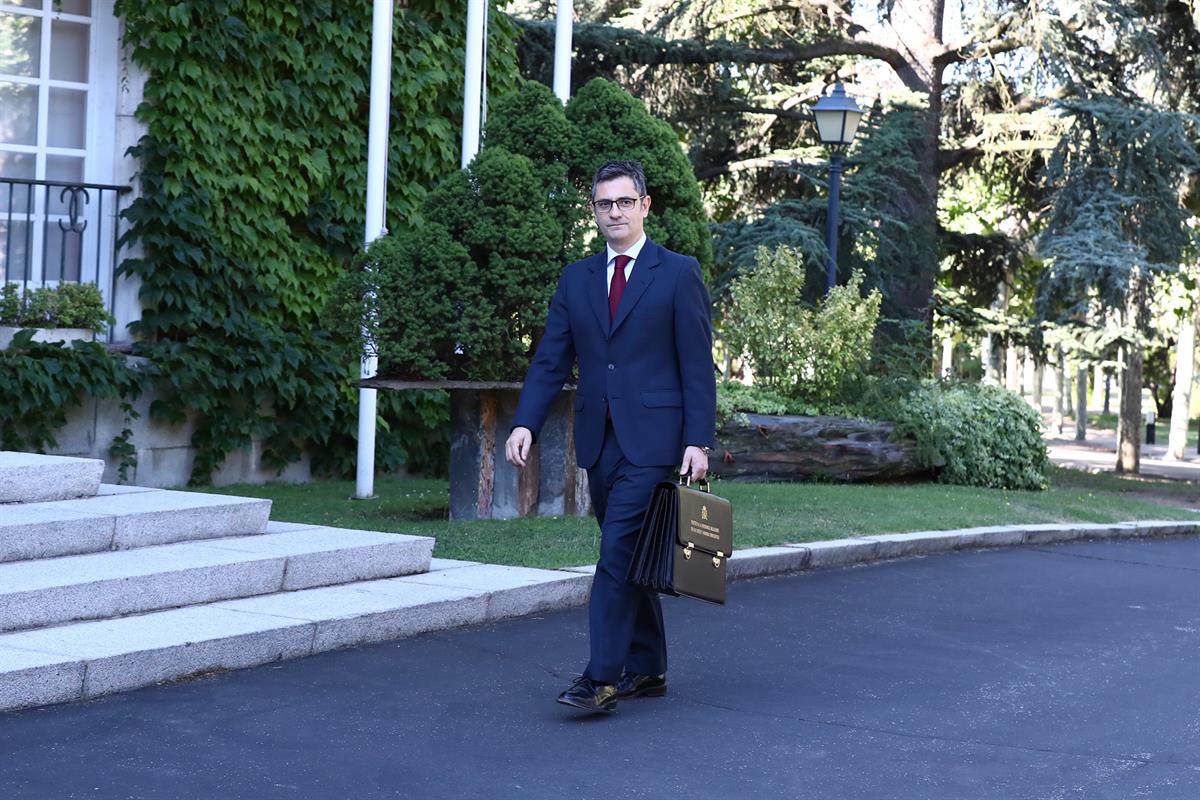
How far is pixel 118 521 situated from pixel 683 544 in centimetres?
310

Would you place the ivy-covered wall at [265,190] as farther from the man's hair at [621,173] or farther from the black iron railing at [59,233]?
the man's hair at [621,173]

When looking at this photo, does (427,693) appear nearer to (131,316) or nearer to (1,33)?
(131,316)

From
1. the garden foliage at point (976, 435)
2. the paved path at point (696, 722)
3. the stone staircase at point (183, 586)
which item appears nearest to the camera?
the paved path at point (696, 722)

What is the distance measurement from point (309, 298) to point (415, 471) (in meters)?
2.04

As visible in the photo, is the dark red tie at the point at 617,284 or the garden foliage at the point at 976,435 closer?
the dark red tie at the point at 617,284

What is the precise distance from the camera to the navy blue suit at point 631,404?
5.55 metres

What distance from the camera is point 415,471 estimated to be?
1382 centimetres

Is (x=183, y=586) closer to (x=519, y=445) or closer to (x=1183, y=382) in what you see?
(x=519, y=445)

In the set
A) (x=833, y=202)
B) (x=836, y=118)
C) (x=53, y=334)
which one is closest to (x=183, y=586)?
(x=53, y=334)

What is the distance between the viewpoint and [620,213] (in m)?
5.63

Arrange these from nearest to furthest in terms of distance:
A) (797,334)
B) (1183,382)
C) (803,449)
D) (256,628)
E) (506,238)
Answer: (256,628), (506,238), (803,449), (797,334), (1183,382)

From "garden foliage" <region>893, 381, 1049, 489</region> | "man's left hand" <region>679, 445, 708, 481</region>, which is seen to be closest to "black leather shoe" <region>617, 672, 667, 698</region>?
"man's left hand" <region>679, 445, 708, 481</region>

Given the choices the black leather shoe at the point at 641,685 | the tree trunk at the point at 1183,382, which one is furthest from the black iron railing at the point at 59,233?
the tree trunk at the point at 1183,382

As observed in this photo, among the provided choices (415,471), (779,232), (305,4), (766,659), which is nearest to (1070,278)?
(779,232)
